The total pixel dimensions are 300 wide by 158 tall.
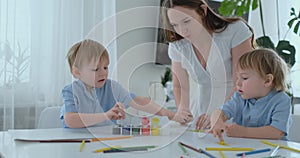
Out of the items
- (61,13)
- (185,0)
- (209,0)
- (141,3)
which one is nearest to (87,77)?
(185,0)

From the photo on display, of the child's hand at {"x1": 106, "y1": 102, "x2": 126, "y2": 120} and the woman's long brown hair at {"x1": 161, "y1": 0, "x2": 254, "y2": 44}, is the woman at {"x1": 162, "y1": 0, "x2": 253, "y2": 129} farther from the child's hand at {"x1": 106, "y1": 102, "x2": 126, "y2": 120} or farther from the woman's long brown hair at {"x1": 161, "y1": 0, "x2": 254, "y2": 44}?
the child's hand at {"x1": 106, "y1": 102, "x2": 126, "y2": 120}

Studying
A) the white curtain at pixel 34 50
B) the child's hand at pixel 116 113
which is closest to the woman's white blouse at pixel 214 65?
the child's hand at pixel 116 113

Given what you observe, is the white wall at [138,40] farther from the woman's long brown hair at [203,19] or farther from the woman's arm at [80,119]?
the woman's arm at [80,119]

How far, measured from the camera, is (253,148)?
882 mm

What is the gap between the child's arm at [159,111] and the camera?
1.23 metres

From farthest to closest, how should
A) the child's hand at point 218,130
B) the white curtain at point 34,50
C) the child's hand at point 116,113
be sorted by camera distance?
the white curtain at point 34,50
the child's hand at point 116,113
the child's hand at point 218,130

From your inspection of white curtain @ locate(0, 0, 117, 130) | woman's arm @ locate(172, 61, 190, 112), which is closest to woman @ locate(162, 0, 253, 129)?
woman's arm @ locate(172, 61, 190, 112)

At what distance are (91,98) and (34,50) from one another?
88cm

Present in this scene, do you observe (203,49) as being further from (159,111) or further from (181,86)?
(159,111)

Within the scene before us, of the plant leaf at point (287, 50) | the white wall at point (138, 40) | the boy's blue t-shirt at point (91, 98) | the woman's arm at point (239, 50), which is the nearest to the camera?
the boy's blue t-shirt at point (91, 98)

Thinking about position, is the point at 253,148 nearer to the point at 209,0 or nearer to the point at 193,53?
the point at 193,53

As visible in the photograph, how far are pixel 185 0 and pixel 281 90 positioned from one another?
0.44 metres

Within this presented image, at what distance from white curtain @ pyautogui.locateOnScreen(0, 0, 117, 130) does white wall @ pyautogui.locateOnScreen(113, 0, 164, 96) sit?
0.79 ft

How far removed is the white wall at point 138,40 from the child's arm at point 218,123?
1.24m
